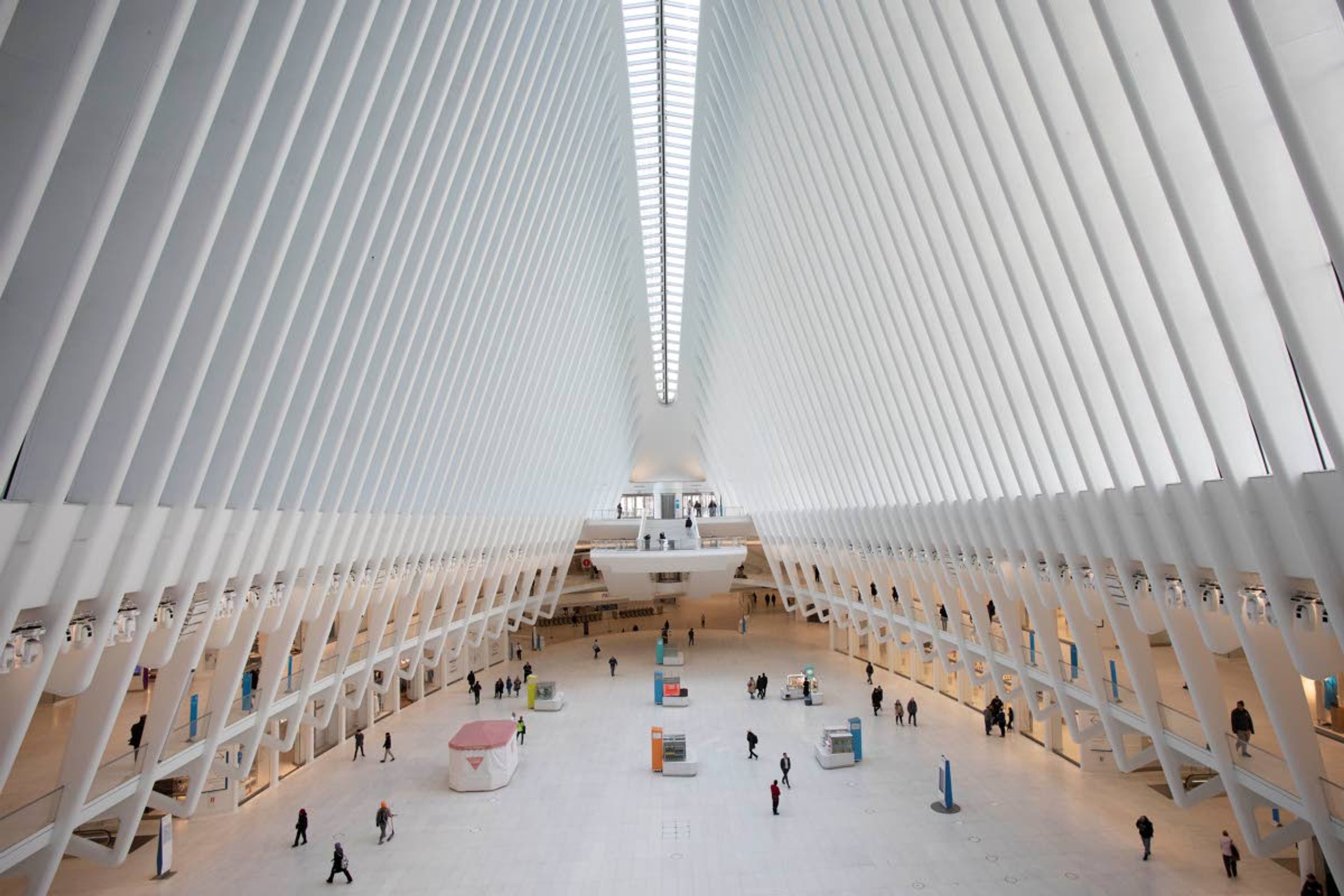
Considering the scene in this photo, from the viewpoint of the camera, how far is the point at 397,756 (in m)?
18.6

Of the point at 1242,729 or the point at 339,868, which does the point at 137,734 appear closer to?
the point at 339,868

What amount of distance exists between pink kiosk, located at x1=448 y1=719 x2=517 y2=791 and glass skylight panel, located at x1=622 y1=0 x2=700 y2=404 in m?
17.0

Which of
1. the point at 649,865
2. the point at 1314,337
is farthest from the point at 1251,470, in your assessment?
the point at 649,865

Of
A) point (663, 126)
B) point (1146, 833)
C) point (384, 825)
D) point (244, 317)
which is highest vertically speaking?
point (663, 126)

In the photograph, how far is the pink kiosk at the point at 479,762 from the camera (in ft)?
52.5

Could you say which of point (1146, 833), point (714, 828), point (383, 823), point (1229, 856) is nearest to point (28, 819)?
point (383, 823)

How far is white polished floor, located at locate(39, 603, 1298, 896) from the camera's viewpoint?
38.0 ft

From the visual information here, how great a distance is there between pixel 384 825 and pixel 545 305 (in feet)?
40.0

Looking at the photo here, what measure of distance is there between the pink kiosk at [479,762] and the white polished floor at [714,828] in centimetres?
27

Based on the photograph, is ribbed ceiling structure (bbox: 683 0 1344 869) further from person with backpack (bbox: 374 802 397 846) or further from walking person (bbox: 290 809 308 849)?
walking person (bbox: 290 809 308 849)

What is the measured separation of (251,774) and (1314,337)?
19374 mm

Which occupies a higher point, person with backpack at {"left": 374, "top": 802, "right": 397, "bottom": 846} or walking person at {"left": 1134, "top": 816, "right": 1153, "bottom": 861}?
walking person at {"left": 1134, "top": 816, "right": 1153, "bottom": 861}

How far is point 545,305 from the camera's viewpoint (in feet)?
62.7


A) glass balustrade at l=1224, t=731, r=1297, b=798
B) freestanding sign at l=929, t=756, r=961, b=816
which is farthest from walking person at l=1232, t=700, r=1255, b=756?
freestanding sign at l=929, t=756, r=961, b=816
